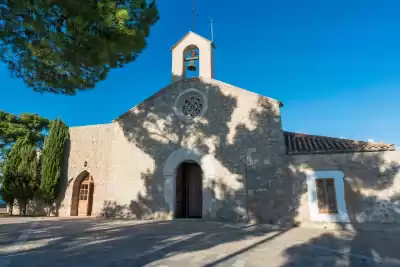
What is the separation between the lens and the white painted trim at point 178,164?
10.9 metres

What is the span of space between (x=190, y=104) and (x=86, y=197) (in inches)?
302

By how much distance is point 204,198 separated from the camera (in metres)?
10.8

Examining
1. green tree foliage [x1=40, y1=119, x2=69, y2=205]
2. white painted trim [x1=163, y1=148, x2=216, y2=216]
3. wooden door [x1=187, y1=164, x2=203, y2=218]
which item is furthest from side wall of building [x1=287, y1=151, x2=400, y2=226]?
green tree foliage [x1=40, y1=119, x2=69, y2=205]

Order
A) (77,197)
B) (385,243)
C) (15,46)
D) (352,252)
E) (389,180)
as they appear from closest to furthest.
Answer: (352,252)
(15,46)
(385,243)
(389,180)
(77,197)

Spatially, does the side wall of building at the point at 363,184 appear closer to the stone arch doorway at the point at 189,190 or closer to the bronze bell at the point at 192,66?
the stone arch doorway at the point at 189,190

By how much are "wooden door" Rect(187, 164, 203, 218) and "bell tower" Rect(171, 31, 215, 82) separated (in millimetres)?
4447

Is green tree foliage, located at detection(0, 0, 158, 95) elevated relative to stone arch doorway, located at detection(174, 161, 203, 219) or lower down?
elevated

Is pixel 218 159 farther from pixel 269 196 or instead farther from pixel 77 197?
pixel 77 197

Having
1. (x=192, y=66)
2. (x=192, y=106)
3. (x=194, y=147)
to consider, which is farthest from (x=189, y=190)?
(x=192, y=66)

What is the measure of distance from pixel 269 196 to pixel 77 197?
33.5 ft

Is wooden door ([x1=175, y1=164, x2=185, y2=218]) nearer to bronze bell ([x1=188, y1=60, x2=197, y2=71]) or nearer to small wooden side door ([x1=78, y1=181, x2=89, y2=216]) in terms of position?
bronze bell ([x1=188, y1=60, x2=197, y2=71])

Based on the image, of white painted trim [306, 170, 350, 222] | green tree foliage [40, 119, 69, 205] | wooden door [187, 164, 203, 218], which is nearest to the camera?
white painted trim [306, 170, 350, 222]

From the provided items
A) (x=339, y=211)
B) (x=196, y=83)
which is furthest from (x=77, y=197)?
(x=339, y=211)

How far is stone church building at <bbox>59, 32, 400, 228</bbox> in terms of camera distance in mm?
9312
